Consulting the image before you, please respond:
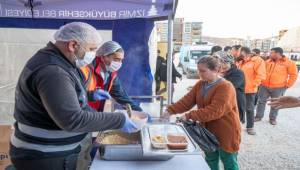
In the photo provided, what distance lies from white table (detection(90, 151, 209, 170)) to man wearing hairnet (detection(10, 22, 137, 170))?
15 cm

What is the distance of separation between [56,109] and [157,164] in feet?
1.98

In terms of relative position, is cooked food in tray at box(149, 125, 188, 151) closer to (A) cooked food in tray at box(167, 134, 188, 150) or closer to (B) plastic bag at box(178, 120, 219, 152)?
(A) cooked food in tray at box(167, 134, 188, 150)

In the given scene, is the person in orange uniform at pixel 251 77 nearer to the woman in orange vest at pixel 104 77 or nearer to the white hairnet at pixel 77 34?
the woman in orange vest at pixel 104 77

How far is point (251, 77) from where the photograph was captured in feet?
16.6

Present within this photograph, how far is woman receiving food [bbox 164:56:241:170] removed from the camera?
2.14m

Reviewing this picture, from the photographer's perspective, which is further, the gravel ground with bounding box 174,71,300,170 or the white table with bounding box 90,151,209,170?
the gravel ground with bounding box 174,71,300,170

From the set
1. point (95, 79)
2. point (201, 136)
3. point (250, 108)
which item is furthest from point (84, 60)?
point (250, 108)

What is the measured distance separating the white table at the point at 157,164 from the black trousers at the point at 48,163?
115 mm

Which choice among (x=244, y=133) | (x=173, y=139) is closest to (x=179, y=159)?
(x=173, y=139)

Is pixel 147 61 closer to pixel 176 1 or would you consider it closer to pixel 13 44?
pixel 176 1

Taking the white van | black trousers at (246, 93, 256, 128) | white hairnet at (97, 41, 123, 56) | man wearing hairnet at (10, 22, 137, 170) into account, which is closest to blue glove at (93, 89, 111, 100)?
white hairnet at (97, 41, 123, 56)

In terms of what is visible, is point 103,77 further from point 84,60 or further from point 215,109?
point 215,109

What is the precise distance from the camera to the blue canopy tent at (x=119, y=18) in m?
2.81

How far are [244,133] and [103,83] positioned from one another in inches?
142
